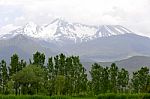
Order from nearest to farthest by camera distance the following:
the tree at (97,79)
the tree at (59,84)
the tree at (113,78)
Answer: the tree at (59,84) < the tree at (97,79) < the tree at (113,78)

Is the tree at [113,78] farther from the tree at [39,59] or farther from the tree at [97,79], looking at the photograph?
the tree at [39,59]

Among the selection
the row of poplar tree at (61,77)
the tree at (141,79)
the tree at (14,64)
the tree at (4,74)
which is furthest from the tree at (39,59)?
the tree at (141,79)

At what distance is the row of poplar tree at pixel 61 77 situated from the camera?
106500 millimetres

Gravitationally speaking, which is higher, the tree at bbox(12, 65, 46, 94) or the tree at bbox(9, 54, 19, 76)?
the tree at bbox(9, 54, 19, 76)

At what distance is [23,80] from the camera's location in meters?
106

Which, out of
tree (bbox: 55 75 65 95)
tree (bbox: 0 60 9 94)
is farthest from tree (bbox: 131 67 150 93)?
tree (bbox: 0 60 9 94)

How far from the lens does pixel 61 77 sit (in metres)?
109

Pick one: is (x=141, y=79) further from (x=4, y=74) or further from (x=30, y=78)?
(x=4, y=74)

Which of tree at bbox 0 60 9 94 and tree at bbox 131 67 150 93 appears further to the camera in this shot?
tree at bbox 131 67 150 93

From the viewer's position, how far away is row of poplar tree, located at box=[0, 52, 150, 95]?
106 metres

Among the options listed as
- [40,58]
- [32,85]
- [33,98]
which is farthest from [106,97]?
[40,58]

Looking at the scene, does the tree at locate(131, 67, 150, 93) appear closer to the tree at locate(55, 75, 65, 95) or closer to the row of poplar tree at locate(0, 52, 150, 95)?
the row of poplar tree at locate(0, 52, 150, 95)

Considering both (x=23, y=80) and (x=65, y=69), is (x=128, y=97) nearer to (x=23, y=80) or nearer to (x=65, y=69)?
(x=23, y=80)

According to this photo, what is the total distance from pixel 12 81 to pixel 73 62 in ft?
84.0
